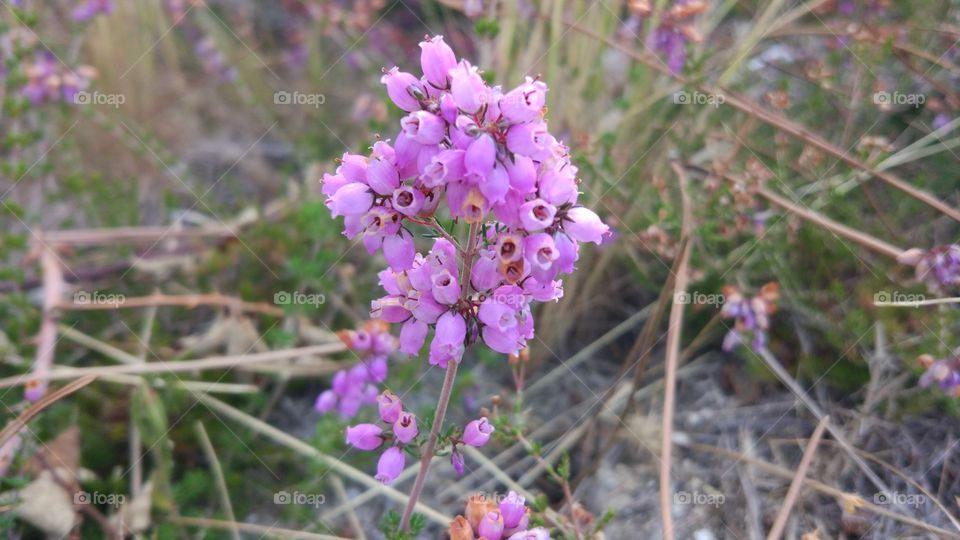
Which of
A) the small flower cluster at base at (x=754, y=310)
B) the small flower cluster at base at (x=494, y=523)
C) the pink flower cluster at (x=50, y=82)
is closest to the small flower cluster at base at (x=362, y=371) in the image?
the small flower cluster at base at (x=494, y=523)

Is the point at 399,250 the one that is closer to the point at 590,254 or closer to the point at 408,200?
the point at 408,200

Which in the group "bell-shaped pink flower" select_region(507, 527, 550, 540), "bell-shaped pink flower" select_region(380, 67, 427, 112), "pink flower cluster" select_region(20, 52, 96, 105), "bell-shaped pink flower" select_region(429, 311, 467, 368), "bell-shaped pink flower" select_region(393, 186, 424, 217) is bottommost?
"bell-shaped pink flower" select_region(507, 527, 550, 540)

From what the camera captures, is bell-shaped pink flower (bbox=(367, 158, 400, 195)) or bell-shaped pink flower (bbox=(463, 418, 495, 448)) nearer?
bell-shaped pink flower (bbox=(367, 158, 400, 195))

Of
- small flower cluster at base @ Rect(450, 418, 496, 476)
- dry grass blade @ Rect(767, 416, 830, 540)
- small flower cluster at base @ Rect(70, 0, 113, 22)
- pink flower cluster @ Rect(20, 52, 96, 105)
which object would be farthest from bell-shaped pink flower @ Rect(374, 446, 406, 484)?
small flower cluster at base @ Rect(70, 0, 113, 22)

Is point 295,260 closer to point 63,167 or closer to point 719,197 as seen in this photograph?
point 719,197

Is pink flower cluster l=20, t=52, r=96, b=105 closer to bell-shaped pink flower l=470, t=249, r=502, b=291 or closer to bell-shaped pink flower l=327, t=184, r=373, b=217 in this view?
bell-shaped pink flower l=327, t=184, r=373, b=217
